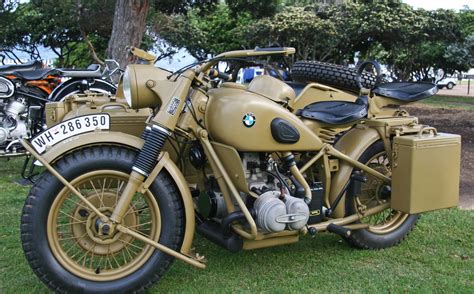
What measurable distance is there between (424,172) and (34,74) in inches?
234

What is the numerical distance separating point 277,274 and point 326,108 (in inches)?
47.7

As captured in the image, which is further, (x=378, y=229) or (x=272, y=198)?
(x=378, y=229)

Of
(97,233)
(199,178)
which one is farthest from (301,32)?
(97,233)

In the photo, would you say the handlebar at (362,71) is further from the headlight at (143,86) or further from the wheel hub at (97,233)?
the wheel hub at (97,233)

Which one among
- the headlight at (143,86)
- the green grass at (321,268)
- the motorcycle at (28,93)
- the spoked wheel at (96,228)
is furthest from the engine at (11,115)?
the headlight at (143,86)

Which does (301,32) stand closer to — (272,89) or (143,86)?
(272,89)

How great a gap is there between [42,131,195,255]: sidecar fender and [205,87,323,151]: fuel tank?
366 mm

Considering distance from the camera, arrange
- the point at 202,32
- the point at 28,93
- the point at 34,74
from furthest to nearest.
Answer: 1. the point at 202,32
2. the point at 34,74
3. the point at 28,93

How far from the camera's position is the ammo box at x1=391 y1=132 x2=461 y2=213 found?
373cm

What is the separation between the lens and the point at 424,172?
12.3 ft

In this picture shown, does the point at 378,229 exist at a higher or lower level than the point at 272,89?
lower

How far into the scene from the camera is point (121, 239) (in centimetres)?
330

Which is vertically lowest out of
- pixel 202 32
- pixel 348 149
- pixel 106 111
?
pixel 202 32

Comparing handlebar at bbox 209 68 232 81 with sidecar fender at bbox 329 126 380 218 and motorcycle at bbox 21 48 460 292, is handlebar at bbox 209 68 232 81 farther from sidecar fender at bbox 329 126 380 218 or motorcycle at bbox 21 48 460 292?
sidecar fender at bbox 329 126 380 218
